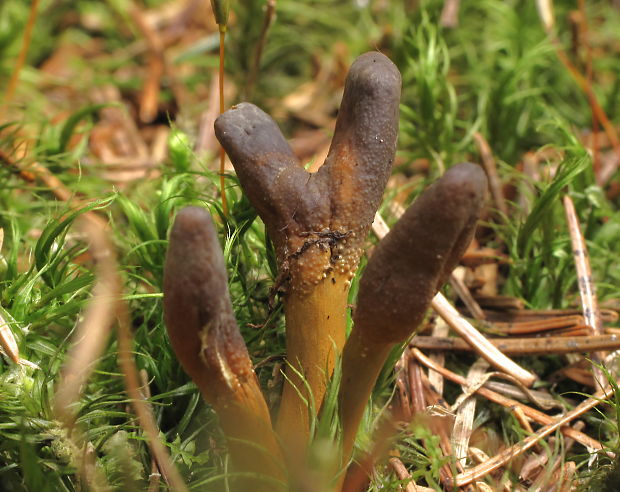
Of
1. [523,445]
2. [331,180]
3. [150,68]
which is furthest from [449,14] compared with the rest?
[523,445]

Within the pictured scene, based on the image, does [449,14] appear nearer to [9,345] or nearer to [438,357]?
[438,357]

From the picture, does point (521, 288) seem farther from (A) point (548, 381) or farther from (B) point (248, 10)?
(B) point (248, 10)

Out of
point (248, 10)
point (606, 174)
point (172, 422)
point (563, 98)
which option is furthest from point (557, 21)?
point (172, 422)

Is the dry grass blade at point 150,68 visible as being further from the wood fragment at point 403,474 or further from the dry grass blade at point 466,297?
the wood fragment at point 403,474

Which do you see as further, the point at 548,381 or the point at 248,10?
the point at 248,10

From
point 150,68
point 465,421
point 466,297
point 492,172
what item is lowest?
point 465,421
